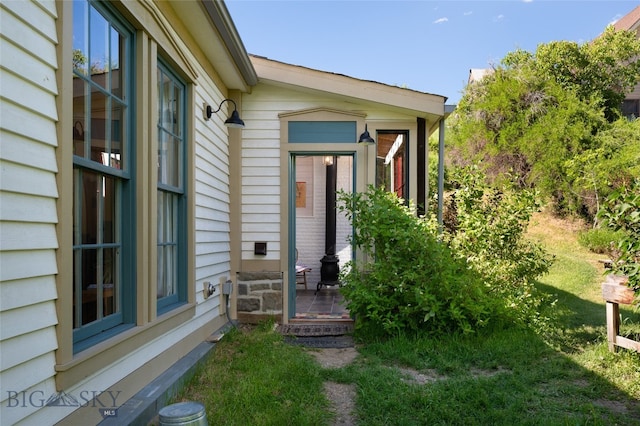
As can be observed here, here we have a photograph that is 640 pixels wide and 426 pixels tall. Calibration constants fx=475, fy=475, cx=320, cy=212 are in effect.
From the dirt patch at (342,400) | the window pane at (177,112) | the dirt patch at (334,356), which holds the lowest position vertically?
the dirt patch at (334,356)

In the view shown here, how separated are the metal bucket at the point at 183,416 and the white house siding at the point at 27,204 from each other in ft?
1.57

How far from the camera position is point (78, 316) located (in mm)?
2311

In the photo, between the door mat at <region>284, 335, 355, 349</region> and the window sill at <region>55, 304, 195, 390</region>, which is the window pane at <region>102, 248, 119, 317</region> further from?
the door mat at <region>284, 335, 355, 349</region>

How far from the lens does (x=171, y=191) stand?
355 cm

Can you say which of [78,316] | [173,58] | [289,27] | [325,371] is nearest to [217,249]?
[325,371]

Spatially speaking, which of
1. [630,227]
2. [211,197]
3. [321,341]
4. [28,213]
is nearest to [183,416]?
[28,213]

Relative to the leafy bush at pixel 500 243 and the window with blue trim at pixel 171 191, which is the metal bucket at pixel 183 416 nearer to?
the window with blue trim at pixel 171 191

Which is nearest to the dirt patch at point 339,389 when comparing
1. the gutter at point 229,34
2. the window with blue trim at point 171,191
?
the window with blue trim at point 171,191

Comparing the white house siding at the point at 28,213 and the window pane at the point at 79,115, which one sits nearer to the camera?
the white house siding at the point at 28,213

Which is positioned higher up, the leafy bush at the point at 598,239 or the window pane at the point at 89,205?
the window pane at the point at 89,205

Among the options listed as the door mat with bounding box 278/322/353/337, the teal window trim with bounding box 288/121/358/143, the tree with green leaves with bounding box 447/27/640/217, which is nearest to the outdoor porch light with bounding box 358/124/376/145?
the teal window trim with bounding box 288/121/358/143

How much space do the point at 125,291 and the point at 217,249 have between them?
77.4 inches

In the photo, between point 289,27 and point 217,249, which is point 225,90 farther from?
point 289,27

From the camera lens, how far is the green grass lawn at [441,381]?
9.61 ft
